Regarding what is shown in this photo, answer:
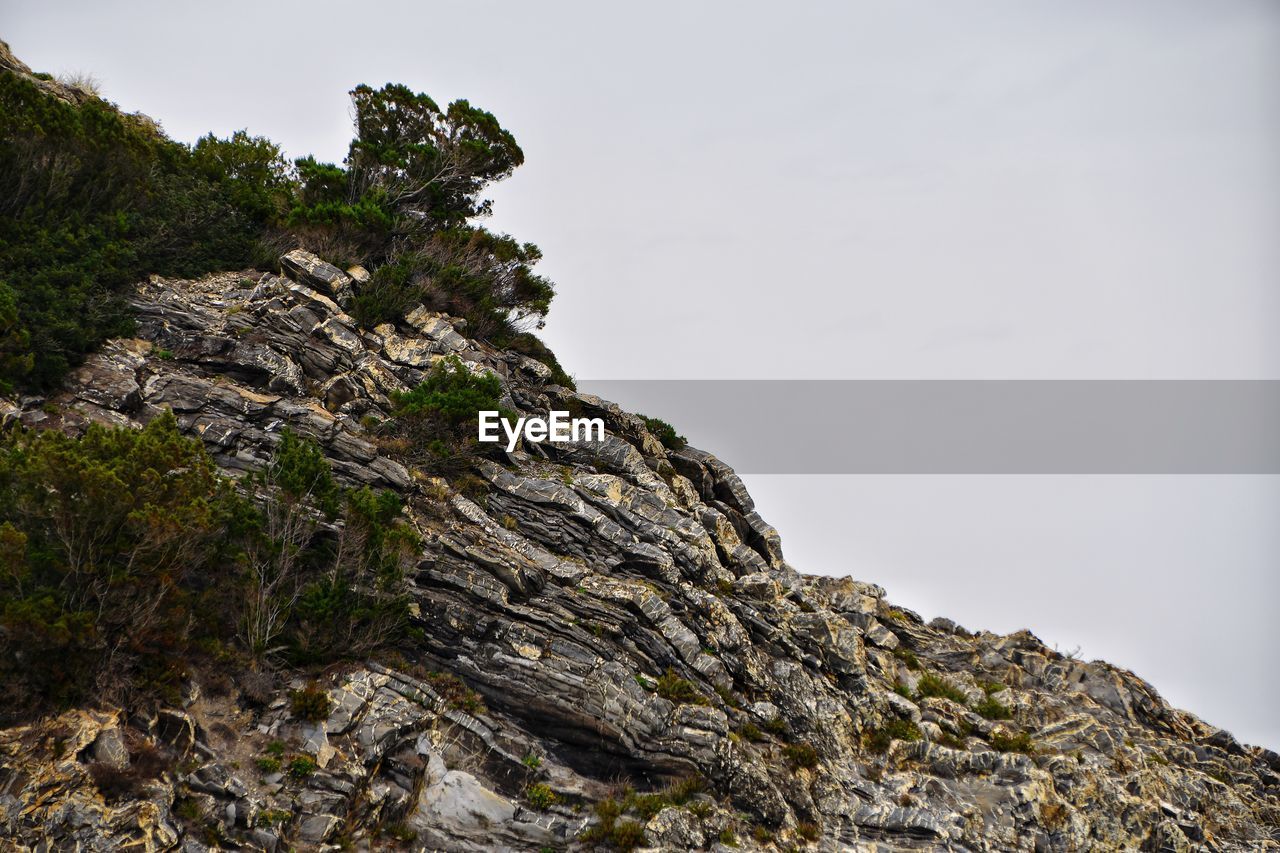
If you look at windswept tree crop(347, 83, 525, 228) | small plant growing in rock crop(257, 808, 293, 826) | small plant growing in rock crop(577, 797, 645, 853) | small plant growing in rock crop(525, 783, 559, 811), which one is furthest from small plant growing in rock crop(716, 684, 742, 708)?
windswept tree crop(347, 83, 525, 228)

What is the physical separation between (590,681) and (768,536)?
14.2 meters

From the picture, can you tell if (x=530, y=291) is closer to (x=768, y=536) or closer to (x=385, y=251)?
(x=385, y=251)

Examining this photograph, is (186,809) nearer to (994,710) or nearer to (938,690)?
(938,690)

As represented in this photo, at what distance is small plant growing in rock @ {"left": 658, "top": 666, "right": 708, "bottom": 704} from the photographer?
71.4 ft

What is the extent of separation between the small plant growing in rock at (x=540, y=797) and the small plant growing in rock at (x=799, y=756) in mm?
7418

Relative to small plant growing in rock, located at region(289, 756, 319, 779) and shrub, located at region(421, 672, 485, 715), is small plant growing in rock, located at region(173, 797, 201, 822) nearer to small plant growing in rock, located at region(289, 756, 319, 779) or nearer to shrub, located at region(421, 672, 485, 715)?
small plant growing in rock, located at region(289, 756, 319, 779)

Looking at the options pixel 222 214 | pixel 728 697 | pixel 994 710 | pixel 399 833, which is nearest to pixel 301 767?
pixel 399 833

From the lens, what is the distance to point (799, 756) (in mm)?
22547

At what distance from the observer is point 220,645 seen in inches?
712

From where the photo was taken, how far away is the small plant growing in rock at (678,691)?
71.4ft

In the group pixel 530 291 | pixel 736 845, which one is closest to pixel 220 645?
pixel 736 845

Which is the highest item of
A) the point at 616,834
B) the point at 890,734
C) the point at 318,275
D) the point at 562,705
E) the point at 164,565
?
the point at 318,275

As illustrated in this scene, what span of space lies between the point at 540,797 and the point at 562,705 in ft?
7.66

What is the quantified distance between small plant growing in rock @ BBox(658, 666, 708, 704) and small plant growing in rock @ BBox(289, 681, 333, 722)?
8888mm
